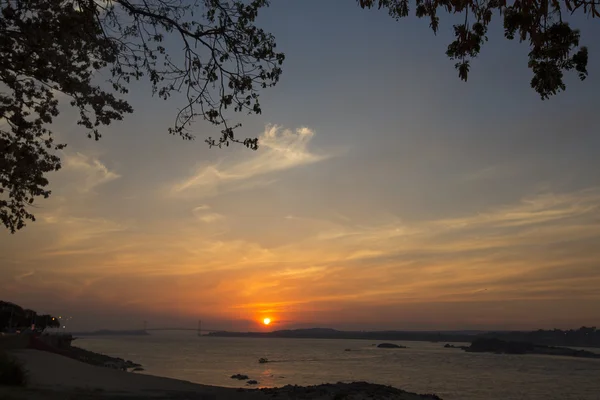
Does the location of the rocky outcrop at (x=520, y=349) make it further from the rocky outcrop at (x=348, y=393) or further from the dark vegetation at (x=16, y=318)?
the rocky outcrop at (x=348, y=393)

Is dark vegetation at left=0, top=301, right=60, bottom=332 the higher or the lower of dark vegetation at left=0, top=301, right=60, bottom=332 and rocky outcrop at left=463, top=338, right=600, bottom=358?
the higher

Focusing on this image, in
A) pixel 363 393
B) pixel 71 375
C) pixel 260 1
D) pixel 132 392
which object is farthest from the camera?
pixel 363 393

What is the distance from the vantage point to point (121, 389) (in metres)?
16.9

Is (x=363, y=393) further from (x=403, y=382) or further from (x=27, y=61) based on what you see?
(x=403, y=382)

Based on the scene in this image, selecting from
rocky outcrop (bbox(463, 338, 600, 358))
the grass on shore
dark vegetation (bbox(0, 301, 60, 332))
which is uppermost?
dark vegetation (bbox(0, 301, 60, 332))

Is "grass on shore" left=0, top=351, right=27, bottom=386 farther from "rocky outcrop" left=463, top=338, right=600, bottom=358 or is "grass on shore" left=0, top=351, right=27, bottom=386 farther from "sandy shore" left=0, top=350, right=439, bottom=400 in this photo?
"rocky outcrop" left=463, top=338, right=600, bottom=358

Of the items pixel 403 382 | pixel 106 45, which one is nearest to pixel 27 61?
pixel 106 45

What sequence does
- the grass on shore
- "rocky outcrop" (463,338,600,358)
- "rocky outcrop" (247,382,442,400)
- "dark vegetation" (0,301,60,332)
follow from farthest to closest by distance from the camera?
"rocky outcrop" (463,338,600,358), "dark vegetation" (0,301,60,332), "rocky outcrop" (247,382,442,400), the grass on shore

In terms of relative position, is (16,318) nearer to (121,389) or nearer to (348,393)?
(348,393)

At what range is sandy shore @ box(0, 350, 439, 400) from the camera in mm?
14180

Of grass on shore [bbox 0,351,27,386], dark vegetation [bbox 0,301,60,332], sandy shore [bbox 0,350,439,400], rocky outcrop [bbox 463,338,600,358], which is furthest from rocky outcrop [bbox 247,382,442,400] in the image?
rocky outcrop [bbox 463,338,600,358]

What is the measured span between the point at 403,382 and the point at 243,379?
21.0m

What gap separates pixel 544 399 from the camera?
50.9 meters

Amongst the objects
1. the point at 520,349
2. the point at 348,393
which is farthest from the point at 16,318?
the point at 520,349
